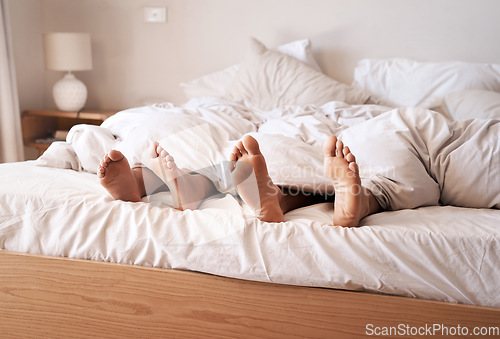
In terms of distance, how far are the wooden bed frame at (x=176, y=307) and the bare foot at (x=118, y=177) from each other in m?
0.19

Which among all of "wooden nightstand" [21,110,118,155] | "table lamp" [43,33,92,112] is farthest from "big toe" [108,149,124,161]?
"table lamp" [43,33,92,112]

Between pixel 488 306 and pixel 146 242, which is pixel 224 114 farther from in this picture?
pixel 488 306

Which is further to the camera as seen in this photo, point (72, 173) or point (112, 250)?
point (72, 173)

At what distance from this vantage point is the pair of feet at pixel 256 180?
41.3 inches

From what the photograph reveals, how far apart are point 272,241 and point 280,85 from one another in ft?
4.90

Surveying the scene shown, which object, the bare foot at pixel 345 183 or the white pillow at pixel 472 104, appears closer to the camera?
the bare foot at pixel 345 183

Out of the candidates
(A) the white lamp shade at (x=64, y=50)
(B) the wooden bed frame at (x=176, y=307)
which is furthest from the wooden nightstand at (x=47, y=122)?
(B) the wooden bed frame at (x=176, y=307)

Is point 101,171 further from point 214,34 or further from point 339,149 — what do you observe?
point 214,34

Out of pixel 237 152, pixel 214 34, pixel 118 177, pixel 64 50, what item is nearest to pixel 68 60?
pixel 64 50

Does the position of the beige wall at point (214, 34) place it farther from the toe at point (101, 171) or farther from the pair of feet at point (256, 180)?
the toe at point (101, 171)

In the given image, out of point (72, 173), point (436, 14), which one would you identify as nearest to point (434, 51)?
point (436, 14)

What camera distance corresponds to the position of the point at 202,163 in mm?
1290

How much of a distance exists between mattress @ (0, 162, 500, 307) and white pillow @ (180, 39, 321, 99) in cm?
148

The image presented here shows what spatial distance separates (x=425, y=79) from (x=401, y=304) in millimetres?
1613
